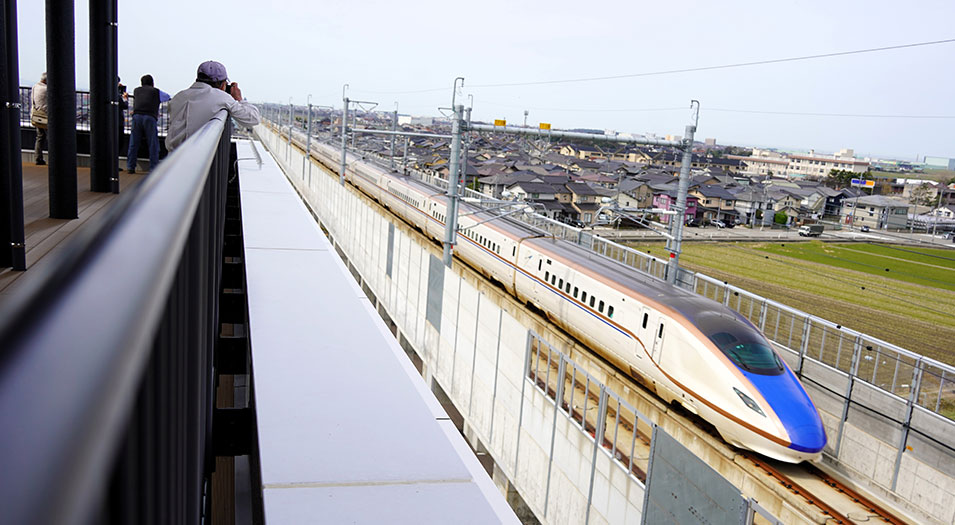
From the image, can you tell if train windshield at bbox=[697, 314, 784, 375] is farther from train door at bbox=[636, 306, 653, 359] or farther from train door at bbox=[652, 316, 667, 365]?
train door at bbox=[636, 306, 653, 359]

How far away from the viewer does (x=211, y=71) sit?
4094mm

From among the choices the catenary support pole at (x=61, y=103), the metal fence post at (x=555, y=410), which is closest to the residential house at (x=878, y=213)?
the metal fence post at (x=555, y=410)

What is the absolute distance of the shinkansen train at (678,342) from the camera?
31.5 ft

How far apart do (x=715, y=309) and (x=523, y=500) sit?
16.0ft

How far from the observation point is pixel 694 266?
38.6 metres

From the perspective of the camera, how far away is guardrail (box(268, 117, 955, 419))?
9.74m

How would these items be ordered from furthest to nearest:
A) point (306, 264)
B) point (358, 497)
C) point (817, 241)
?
point (817, 241), point (306, 264), point (358, 497)

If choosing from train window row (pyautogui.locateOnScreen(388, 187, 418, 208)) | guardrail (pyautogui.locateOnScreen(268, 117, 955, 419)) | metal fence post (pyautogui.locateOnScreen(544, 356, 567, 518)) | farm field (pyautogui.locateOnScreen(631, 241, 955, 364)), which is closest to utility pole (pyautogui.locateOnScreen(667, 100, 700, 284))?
guardrail (pyautogui.locateOnScreen(268, 117, 955, 419))

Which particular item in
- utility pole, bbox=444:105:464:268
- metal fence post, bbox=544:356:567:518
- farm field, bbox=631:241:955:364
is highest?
utility pole, bbox=444:105:464:268

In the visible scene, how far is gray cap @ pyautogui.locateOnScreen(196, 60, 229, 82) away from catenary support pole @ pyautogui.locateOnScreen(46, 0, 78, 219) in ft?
5.47

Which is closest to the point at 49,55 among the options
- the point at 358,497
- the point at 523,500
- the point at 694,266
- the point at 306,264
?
the point at 306,264

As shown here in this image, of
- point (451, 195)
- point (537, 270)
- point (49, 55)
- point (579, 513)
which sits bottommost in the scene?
point (579, 513)

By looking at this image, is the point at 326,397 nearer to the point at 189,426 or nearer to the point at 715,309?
the point at 189,426

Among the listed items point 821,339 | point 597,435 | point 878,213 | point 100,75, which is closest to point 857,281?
point 878,213
